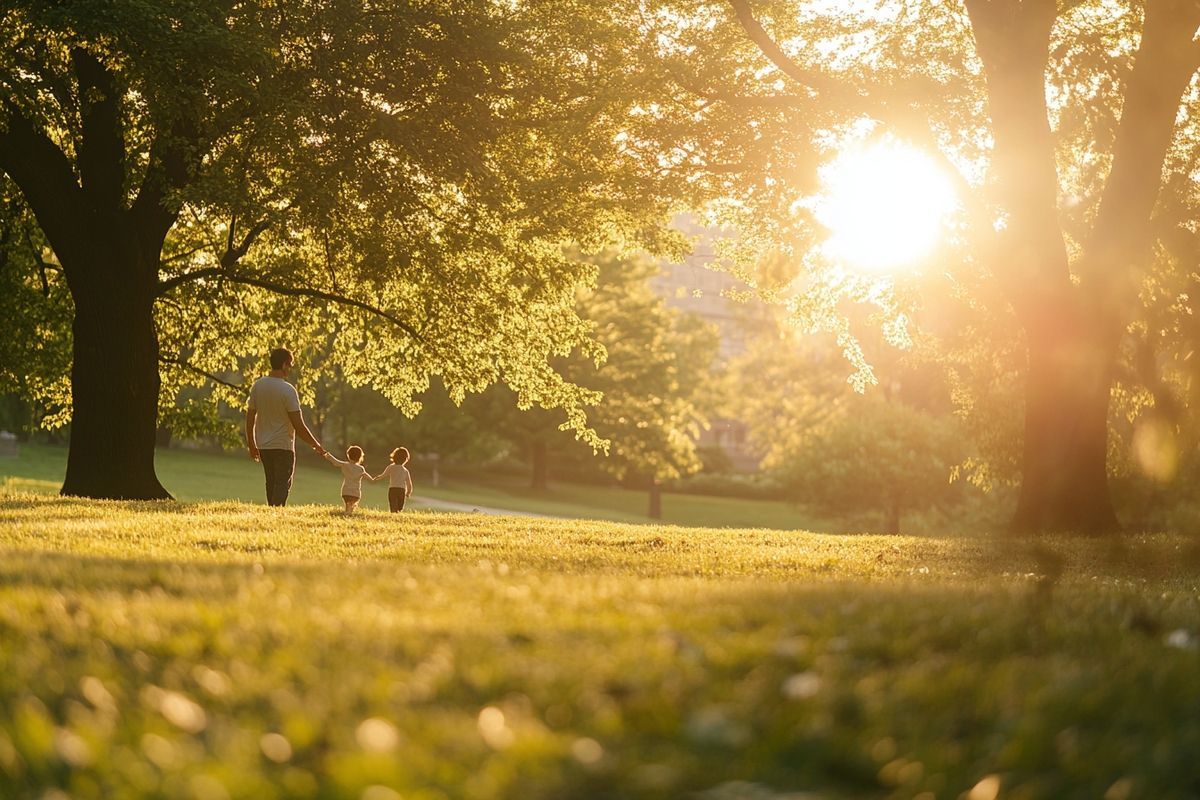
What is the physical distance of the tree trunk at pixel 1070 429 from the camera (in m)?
17.4

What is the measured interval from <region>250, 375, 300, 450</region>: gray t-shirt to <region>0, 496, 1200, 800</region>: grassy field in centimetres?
780

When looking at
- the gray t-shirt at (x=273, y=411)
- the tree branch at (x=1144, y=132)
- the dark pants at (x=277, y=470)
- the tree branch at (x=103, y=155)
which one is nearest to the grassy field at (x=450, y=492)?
the tree branch at (x=103, y=155)

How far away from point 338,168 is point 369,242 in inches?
47.6

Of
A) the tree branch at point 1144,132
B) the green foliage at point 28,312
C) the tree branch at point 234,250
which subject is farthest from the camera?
the green foliage at point 28,312

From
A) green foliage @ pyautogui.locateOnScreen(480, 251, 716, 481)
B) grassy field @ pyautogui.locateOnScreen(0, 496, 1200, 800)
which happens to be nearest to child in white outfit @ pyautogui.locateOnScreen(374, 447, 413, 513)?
grassy field @ pyautogui.locateOnScreen(0, 496, 1200, 800)

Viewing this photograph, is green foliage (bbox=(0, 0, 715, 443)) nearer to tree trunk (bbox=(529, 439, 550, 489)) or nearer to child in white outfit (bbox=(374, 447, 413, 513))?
child in white outfit (bbox=(374, 447, 413, 513))

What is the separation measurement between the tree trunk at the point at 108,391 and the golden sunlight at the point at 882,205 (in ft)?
33.3

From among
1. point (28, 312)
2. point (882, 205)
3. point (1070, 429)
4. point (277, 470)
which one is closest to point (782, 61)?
point (882, 205)

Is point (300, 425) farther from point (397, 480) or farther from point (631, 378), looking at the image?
point (631, 378)

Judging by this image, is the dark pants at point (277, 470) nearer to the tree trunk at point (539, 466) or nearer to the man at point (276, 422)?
the man at point (276, 422)

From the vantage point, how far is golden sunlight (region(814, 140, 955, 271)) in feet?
59.5

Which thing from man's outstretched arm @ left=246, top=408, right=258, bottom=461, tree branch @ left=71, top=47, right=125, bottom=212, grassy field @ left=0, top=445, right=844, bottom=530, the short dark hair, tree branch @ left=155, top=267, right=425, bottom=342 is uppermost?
tree branch @ left=71, top=47, right=125, bottom=212

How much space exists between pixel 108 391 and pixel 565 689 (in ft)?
51.7

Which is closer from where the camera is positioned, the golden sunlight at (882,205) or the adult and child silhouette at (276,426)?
the adult and child silhouette at (276,426)
